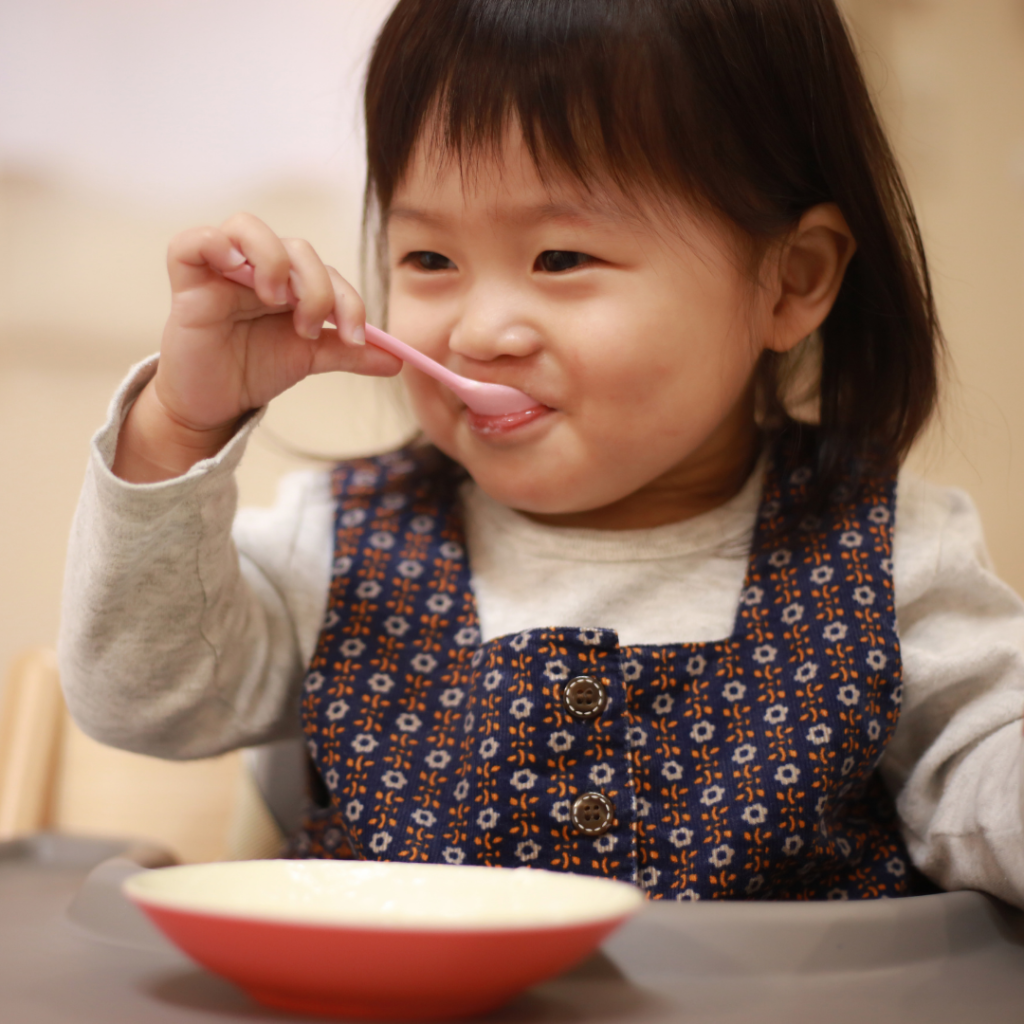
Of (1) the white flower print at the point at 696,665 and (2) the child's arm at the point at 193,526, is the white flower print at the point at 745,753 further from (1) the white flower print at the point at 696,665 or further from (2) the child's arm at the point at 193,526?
(2) the child's arm at the point at 193,526

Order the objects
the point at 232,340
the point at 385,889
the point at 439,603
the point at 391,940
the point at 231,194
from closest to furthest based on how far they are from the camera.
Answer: the point at 391,940 → the point at 385,889 → the point at 232,340 → the point at 439,603 → the point at 231,194

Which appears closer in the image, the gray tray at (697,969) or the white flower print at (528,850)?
the gray tray at (697,969)

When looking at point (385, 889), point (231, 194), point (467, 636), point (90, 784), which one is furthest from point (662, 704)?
point (231, 194)

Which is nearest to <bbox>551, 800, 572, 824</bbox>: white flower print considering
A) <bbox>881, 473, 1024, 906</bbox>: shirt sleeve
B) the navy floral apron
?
the navy floral apron

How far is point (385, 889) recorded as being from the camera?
1.34ft

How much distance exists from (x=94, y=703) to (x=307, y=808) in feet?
0.58

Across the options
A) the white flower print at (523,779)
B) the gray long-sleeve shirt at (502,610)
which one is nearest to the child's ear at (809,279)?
the gray long-sleeve shirt at (502,610)

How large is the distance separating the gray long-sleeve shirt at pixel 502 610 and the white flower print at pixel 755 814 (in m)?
0.10

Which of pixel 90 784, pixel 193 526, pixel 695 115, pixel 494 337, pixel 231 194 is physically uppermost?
pixel 231 194

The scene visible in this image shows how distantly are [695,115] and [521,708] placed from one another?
0.34m

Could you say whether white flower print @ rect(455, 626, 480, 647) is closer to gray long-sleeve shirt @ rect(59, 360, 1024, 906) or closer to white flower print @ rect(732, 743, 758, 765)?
gray long-sleeve shirt @ rect(59, 360, 1024, 906)

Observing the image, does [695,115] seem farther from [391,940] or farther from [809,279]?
[391,940]

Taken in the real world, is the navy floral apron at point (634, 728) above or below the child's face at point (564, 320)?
below

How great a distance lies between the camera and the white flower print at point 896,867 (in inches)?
25.5
